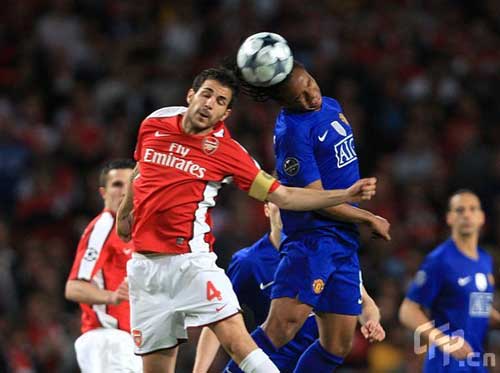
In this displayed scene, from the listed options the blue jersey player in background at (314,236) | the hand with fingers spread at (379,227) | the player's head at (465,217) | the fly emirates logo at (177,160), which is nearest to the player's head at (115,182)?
the blue jersey player in background at (314,236)

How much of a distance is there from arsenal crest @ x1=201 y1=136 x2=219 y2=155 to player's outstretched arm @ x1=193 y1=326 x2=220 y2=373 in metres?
1.25

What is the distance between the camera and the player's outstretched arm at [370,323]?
20.0ft

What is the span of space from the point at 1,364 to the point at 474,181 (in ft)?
18.1

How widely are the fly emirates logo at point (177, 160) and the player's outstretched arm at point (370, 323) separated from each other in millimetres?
1378

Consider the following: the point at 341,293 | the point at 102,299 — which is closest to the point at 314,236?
the point at 341,293

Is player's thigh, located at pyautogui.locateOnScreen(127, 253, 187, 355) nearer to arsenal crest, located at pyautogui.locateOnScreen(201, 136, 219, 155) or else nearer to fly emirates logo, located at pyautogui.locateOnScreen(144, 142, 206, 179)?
fly emirates logo, located at pyautogui.locateOnScreen(144, 142, 206, 179)

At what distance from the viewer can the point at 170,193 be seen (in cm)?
550

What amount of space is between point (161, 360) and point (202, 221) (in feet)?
2.44

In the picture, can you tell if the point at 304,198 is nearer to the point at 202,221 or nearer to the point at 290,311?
the point at 202,221

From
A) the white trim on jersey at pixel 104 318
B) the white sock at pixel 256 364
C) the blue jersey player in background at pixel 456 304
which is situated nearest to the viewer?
the white sock at pixel 256 364

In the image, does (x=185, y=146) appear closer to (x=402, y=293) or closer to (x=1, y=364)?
(x=1, y=364)

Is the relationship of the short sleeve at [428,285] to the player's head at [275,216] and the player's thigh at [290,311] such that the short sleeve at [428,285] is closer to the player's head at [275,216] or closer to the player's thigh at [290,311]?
the player's head at [275,216]

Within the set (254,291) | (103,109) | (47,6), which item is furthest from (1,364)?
(47,6)

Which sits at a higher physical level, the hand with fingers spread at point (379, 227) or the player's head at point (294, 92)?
the player's head at point (294, 92)
